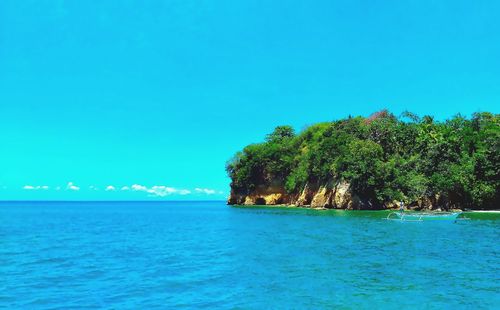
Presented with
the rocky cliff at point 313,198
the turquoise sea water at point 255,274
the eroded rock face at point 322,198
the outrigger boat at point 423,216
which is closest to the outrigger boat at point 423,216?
the outrigger boat at point 423,216

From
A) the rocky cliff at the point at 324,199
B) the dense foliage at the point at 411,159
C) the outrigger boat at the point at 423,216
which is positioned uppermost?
the dense foliage at the point at 411,159

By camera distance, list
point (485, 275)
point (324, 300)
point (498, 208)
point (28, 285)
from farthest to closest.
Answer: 1. point (498, 208)
2. point (485, 275)
3. point (28, 285)
4. point (324, 300)

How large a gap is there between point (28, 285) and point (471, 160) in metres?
70.5

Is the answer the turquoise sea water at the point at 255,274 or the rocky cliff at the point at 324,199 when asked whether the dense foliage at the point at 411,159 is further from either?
the turquoise sea water at the point at 255,274

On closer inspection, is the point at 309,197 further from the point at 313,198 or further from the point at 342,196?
the point at 342,196

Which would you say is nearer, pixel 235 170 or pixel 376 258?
pixel 376 258

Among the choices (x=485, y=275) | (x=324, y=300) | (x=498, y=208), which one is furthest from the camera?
(x=498, y=208)

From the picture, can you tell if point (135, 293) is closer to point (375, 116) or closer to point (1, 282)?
point (1, 282)

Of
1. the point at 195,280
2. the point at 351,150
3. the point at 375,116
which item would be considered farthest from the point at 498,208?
the point at 195,280

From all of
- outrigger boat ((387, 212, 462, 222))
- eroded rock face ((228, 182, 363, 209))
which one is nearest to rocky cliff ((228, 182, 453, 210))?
eroded rock face ((228, 182, 363, 209))

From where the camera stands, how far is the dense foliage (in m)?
70.8

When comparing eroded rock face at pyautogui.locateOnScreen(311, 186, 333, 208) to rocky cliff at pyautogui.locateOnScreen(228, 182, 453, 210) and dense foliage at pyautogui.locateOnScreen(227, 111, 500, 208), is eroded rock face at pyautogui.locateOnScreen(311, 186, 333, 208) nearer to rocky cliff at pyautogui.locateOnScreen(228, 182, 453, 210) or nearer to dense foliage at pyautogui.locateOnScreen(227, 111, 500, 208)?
rocky cliff at pyautogui.locateOnScreen(228, 182, 453, 210)

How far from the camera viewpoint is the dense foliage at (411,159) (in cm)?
7081

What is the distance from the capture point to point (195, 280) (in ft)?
61.3
